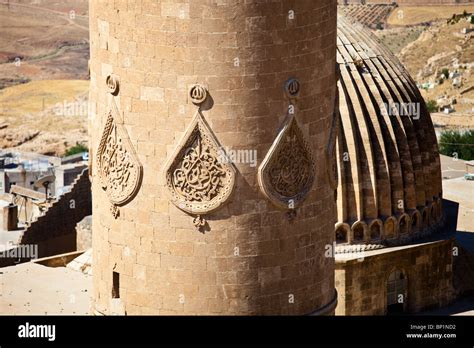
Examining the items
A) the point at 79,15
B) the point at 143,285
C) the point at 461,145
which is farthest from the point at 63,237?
the point at 79,15

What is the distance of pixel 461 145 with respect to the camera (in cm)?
7800

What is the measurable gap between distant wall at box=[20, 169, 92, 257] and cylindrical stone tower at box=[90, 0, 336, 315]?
24.5 m

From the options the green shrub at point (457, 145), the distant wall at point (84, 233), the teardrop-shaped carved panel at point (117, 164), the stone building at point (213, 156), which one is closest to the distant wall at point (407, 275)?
the distant wall at point (84, 233)

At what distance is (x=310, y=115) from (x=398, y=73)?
2087 cm

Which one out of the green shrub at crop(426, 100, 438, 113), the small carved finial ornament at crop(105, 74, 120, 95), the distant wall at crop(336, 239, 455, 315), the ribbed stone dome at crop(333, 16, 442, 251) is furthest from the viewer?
the green shrub at crop(426, 100, 438, 113)

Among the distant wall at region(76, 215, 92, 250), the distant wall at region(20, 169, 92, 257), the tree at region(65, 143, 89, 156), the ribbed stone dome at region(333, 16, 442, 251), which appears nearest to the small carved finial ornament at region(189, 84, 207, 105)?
the ribbed stone dome at region(333, 16, 442, 251)

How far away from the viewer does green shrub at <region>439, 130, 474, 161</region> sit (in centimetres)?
7650

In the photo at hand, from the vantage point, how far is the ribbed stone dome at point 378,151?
42906 millimetres

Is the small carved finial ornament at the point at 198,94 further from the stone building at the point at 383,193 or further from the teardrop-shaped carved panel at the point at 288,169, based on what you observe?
the stone building at the point at 383,193

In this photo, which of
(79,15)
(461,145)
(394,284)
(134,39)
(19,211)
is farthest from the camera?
(79,15)

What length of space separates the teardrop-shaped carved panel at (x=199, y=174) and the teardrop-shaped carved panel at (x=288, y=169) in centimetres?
52

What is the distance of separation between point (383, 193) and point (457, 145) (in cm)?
3531

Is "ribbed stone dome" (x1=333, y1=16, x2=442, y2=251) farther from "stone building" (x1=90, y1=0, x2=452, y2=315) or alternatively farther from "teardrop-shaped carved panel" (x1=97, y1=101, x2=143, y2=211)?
"teardrop-shaped carved panel" (x1=97, y1=101, x2=143, y2=211)
